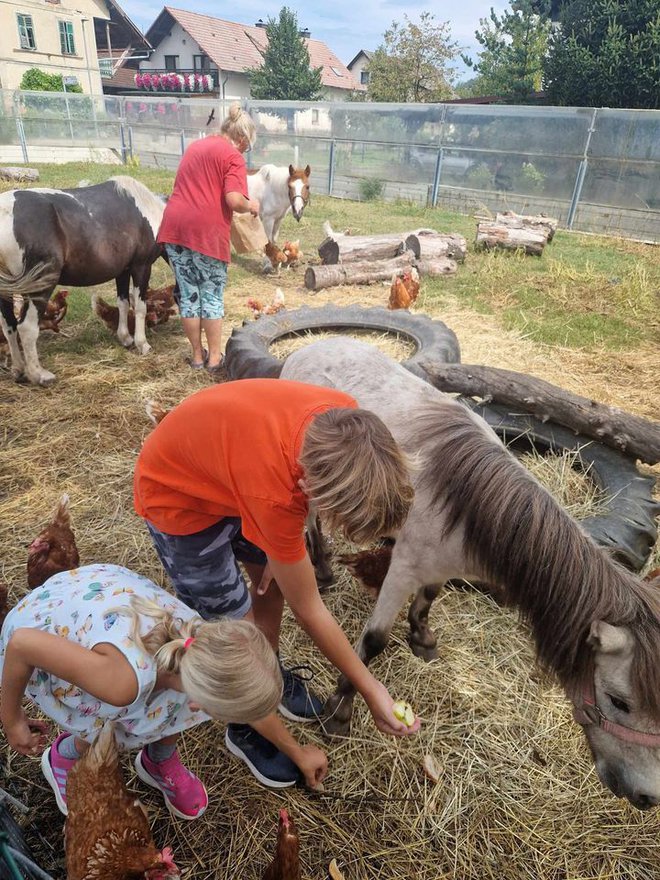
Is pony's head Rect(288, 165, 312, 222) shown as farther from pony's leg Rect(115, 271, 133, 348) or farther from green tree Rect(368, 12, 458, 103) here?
green tree Rect(368, 12, 458, 103)

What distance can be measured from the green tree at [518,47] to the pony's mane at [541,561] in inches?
1101

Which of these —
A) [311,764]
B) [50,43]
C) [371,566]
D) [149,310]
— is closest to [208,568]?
[311,764]

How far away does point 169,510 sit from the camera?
1812mm

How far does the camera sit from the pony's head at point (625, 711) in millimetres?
1529

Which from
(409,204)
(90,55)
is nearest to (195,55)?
(90,55)

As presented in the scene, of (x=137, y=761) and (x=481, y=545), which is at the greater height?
(x=481, y=545)

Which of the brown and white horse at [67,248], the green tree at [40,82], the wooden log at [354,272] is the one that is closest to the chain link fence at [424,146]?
the wooden log at [354,272]

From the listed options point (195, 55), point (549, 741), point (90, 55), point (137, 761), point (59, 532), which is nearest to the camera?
point (137, 761)

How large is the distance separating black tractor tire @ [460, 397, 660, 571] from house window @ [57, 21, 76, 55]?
40.3 m

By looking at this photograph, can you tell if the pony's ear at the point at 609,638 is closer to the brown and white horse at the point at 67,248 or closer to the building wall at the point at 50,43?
the brown and white horse at the point at 67,248

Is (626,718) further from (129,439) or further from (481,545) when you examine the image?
(129,439)

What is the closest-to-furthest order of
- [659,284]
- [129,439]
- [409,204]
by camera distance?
[129,439] < [659,284] < [409,204]

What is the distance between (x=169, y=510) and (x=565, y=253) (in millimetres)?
10749

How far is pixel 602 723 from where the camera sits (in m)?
1.62
